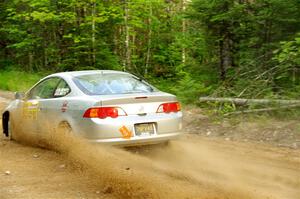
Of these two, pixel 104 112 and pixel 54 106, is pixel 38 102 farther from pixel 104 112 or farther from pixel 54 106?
pixel 104 112

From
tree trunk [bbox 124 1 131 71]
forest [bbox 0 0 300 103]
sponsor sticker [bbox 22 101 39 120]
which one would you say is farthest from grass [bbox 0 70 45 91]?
sponsor sticker [bbox 22 101 39 120]

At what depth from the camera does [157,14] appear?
28.6 metres

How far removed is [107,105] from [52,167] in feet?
4.47

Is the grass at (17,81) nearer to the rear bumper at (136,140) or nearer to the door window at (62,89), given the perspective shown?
the door window at (62,89)

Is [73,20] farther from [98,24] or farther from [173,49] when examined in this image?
[173,49]

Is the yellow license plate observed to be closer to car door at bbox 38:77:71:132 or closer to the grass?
car door at bbox 38:77:71:132

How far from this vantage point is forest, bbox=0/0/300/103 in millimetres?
11453

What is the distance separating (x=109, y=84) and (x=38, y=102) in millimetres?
1604

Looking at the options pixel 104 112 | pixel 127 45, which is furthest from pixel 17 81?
pixel 104 112

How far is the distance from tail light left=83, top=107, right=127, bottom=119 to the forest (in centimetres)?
486

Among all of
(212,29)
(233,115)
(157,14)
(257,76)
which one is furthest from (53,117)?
(157,14)

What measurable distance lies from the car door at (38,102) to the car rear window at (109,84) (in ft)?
2.39

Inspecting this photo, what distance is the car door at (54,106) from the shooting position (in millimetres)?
7473

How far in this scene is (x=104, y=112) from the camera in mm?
6715
